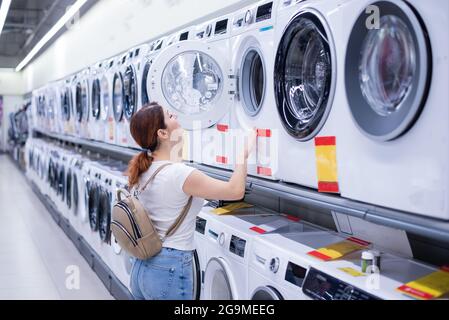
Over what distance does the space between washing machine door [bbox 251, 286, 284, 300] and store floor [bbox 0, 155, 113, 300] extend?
98.6 inches

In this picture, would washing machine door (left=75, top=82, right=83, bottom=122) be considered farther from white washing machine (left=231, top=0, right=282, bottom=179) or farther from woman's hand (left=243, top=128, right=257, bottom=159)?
woman's hand (left=243, top=128, right=257, bottom=159)

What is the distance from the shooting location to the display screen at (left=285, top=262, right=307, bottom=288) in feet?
6.91

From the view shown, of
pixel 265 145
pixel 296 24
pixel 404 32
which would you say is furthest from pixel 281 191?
pixel 404 32

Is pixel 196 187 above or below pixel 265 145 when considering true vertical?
below

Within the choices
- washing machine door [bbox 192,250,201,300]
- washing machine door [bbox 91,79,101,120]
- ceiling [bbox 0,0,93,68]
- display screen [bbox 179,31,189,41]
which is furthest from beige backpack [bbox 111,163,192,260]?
ceiling [bbox 0,0,93,68]

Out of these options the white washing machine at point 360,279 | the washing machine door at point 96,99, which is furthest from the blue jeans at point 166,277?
the washing machine door at point 96,99

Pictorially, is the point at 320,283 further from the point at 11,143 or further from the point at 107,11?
the point at 11,143

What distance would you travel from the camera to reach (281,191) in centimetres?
249

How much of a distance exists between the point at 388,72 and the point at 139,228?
129 centimetres

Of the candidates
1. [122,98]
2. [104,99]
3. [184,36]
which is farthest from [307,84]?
[104,99]

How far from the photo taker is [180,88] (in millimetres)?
3350

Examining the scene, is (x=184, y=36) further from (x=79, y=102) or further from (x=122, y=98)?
(x=79, y=102)

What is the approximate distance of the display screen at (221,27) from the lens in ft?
10.4
